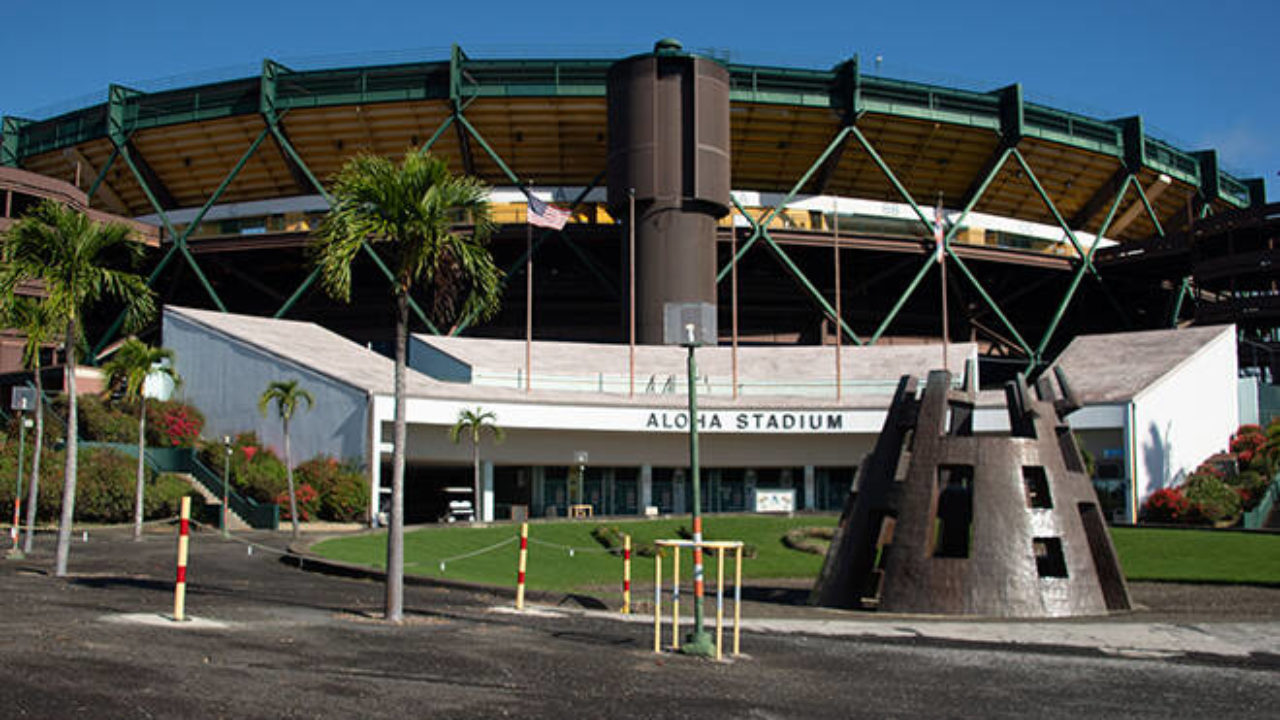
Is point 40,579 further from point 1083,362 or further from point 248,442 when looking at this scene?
point 1083,362

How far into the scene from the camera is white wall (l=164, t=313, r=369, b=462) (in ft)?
132

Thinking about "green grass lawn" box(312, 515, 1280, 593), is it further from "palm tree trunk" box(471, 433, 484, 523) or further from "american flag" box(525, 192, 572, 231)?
"american flag" box(525, 192, 572, 231)

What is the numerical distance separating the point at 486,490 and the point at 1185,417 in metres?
26.6

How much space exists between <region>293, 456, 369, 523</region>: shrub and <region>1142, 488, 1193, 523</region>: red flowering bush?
26.7m

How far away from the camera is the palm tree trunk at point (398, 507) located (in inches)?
596

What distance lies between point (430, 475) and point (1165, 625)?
3518 centimetres

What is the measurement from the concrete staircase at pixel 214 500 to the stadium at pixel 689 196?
13525 millimetres

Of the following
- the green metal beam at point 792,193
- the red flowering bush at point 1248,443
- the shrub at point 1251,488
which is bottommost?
the shrub at point 1251,488

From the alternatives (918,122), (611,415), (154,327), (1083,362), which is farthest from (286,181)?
(1083,362)

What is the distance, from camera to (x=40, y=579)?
18.9 meters

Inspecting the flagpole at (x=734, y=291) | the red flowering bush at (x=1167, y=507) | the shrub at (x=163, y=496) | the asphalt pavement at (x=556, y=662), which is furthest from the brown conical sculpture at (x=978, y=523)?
the flagpole at (x=734, y=291)

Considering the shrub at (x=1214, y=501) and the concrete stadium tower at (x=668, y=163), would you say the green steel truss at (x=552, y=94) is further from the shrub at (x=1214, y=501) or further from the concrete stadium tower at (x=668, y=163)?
the shrub at (x=1214, y=501)

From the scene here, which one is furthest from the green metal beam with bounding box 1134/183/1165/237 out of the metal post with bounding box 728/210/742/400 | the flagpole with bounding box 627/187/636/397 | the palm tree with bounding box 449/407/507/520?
the palm tree with bounding box 449/407/507/520

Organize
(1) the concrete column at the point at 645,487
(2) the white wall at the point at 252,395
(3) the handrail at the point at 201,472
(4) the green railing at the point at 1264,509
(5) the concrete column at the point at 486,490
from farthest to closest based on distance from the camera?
(1) the concrete column at the point at 645,487, (5) the concrete column at the point at 486,490, (2) the white wall at the point at 252,395, (3) the handrail at the point at 201,472, (4) the green railing at the point at 1264,509
